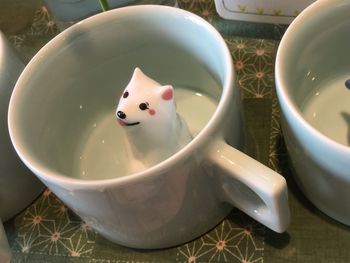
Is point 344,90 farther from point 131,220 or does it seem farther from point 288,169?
point 131,220

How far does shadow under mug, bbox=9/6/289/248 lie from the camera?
1.00 feet

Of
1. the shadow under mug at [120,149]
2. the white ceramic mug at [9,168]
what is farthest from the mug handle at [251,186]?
the white ceramic mug at [9,168]

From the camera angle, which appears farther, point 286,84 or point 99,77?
point 99,77

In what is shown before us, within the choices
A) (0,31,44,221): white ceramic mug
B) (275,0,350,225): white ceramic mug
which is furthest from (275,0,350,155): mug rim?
(0,31,44,221): white ceramic mug

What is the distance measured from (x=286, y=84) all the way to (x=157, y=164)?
0.08 meters

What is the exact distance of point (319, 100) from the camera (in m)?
0.40

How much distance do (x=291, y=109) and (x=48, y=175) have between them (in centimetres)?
14

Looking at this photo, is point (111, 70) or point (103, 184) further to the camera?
point (111, 70)

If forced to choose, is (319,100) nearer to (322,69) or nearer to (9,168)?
(322,69)

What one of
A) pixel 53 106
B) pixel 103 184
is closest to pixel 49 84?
pixel 53 106

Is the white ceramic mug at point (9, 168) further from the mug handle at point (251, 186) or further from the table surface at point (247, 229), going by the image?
the mug handle at point (251, 186)

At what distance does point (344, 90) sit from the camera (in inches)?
15.8

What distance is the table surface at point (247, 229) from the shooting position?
0.35m

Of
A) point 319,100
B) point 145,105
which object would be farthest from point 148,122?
point 319,100
